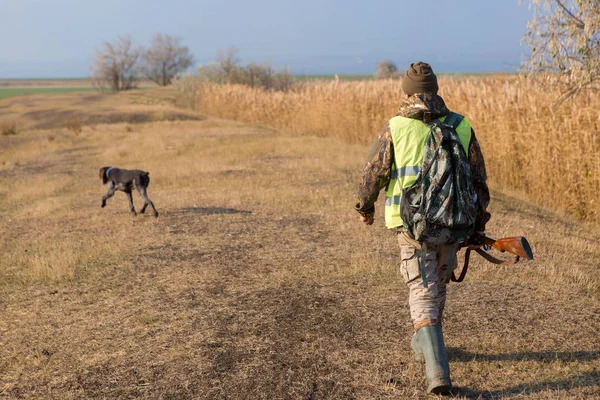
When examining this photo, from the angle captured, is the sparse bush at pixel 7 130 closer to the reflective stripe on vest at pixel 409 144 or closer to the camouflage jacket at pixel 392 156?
the camouflage jacket at pixel 392 156

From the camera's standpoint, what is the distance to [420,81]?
4.35 metres

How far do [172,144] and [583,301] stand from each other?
17870 mm

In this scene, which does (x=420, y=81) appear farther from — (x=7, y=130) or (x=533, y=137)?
(x=7, y=130)

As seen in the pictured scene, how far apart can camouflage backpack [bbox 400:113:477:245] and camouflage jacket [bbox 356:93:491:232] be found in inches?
4.8

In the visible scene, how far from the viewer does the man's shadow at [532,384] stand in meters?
4.73

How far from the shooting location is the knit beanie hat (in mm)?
4352

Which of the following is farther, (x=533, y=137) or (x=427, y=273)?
(x=533, y=137)

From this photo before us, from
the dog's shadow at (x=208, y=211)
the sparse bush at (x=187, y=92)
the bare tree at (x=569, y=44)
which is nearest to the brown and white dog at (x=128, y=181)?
the dog's shadow at (x=208, y=211)

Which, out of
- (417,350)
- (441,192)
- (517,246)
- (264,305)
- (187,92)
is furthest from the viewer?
(187,92)

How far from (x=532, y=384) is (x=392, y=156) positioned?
2055mm

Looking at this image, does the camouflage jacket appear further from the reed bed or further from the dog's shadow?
the reed bed

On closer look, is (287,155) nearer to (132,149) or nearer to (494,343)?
(132,149)

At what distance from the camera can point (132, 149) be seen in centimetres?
2203

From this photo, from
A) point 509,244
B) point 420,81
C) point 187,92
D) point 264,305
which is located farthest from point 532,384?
point 187,92
